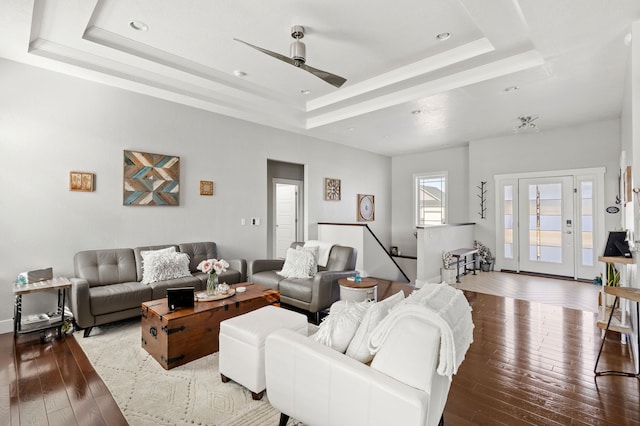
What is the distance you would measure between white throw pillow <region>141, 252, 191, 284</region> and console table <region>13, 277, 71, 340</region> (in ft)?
2.55

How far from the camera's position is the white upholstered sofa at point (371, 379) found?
4.63ft

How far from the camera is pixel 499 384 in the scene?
2525 millimetres

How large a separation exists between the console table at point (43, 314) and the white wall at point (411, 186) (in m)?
7.63

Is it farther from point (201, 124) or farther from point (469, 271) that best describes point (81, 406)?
point (469, 271)

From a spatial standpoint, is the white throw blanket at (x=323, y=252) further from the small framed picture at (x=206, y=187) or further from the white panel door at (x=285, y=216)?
the white panel door at (x=285, y=216)

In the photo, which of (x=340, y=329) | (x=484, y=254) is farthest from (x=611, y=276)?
(x=484, y=254)

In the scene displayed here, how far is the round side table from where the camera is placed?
147 inches

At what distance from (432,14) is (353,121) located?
2.82 metres

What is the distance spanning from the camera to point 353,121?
5.79 meters

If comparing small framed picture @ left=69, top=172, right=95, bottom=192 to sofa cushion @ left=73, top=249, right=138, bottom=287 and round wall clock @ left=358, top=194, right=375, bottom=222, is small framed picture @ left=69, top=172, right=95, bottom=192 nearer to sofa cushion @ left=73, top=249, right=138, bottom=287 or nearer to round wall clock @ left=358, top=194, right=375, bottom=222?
sofa cushion @ left=73, top=249, right=138, bottom=287

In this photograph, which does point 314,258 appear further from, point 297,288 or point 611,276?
point 611,276

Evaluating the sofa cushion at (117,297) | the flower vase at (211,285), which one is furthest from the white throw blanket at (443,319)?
the sofa cushion at (117,297)

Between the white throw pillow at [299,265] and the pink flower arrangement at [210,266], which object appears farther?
the white throw pillow at [299,265]

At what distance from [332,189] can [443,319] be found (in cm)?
600
